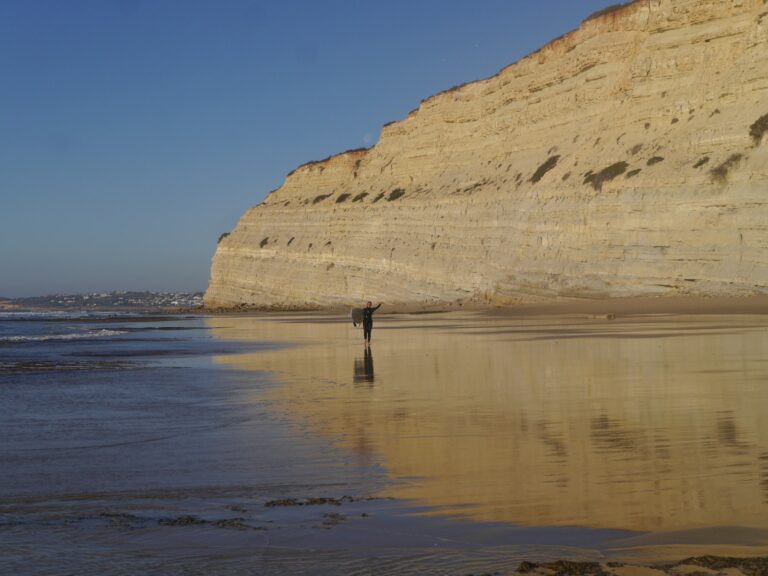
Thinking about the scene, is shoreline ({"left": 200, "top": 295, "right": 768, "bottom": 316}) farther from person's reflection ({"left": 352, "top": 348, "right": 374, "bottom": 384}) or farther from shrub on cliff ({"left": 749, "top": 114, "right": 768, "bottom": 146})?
person's reflection ({"left": 352, "top": 348, "right": 374, "bottom": 384})

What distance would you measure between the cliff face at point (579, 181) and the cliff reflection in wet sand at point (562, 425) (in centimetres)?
1546

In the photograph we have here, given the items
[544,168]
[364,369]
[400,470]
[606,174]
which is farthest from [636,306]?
[400,470]

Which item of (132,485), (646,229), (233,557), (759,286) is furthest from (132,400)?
(646,229)

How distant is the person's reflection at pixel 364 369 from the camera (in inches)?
506

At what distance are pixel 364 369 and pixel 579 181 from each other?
2671 cm

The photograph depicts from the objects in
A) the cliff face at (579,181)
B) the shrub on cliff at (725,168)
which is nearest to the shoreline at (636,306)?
the cliff face at (579,181)

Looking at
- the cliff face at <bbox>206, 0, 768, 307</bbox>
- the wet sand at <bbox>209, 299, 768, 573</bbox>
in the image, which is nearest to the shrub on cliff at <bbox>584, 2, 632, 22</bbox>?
the cliff face at <bbox>206, 0, 768, 307</bbox>

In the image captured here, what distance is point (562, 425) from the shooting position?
786 centimetres

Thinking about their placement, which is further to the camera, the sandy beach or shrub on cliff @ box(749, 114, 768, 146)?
shrub on cliff @ box(749, 114, 768, 146)

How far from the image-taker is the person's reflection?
506 inches

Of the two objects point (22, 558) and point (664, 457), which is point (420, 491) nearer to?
point (664, 457)

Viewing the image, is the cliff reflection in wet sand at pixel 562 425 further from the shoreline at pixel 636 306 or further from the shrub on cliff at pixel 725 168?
the shrub on cliff at pixel 725 168

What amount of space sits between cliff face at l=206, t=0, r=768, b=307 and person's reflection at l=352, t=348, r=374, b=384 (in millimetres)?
16810

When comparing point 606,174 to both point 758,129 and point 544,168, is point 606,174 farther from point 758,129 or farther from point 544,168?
point 544,168
